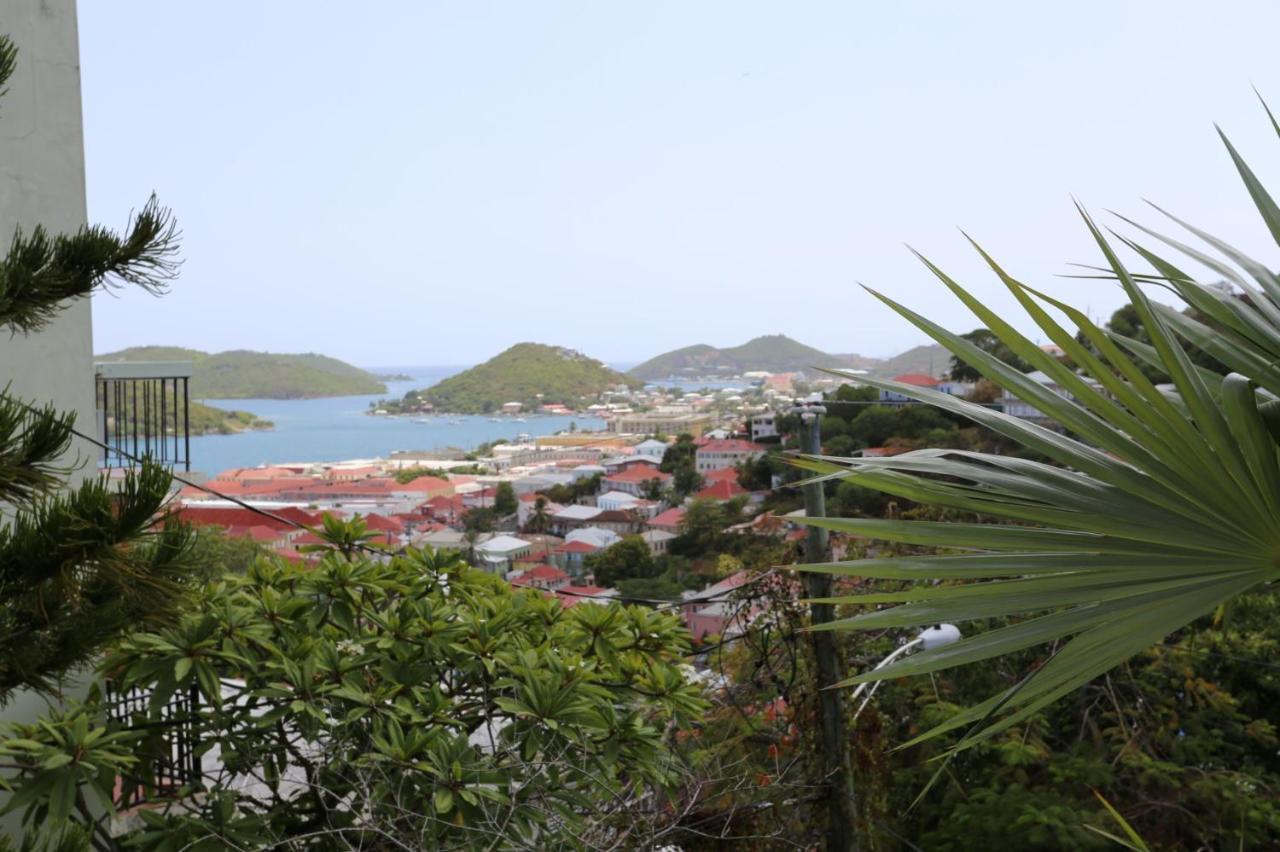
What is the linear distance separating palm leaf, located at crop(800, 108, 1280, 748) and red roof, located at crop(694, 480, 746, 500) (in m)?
5.78

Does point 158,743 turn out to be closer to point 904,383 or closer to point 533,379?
point 904,383

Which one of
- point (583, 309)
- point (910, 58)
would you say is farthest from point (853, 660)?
point (583, 309)

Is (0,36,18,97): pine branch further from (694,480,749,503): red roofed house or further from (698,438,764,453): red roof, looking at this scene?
(698,438,764,453): red roof

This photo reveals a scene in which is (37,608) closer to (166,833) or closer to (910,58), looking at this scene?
(166,833)

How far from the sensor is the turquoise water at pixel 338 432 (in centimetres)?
1609

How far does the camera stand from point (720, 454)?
8367 mm

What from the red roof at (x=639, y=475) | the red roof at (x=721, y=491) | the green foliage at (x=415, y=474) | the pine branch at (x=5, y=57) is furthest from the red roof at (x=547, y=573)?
the green foliage at (x=415, y=474)

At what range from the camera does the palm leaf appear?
0.76m

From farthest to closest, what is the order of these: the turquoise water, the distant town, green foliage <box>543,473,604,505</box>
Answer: the turquoise water < green foliage <box>543,473,604,505</box> < the distant town

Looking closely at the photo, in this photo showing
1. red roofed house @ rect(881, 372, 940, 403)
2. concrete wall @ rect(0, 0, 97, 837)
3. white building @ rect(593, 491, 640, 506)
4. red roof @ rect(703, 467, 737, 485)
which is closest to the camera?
red roofed house @ rect(881, 372, 940, 403)

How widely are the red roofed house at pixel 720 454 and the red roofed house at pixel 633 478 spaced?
0.50m

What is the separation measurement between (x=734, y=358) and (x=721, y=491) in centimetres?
980

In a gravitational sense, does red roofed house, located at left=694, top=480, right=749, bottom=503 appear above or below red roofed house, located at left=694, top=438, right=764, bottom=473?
below

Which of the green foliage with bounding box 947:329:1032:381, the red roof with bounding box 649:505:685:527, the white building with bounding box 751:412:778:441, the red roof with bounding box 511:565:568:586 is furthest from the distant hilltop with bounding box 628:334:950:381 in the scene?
the white building with bounding box 751:412:778:441
